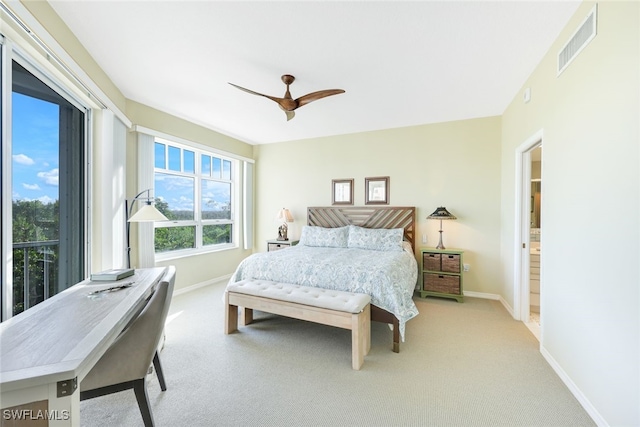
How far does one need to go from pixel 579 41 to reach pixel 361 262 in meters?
2.52

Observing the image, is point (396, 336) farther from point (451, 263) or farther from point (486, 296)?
point (486, 296)

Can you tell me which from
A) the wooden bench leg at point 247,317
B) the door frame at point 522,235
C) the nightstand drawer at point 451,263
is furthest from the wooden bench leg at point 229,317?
the door frame at point 522,235

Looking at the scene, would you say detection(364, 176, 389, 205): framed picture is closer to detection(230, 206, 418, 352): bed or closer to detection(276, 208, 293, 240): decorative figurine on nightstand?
detection(230, 206, 418, 352): bed

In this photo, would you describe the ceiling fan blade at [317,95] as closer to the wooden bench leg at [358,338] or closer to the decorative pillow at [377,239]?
the wooden bench leg at [358,338]

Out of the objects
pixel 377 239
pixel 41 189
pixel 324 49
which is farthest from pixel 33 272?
pixel 377 239

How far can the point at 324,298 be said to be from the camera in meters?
2.38

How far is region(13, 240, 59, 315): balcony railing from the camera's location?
1.96 metres

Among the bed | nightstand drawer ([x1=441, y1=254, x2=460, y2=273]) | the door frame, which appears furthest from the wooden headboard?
the door frame

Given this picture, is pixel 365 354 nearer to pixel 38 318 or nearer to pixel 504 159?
pixel 38 318

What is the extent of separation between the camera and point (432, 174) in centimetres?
420

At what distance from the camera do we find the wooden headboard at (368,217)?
425cm

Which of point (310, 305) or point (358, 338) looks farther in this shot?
point (310, 305)

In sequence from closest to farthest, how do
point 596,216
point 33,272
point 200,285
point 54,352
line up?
point 54,352 < point 596,216 < point 33,272 < point 200,285

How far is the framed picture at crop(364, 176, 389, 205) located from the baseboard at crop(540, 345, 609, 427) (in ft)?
9.27
